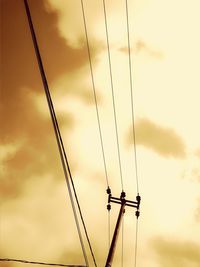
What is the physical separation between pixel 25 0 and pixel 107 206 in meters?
9.72

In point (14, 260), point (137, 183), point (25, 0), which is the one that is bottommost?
point (14, 260)

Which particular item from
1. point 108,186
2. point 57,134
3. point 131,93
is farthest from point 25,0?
point 108,186

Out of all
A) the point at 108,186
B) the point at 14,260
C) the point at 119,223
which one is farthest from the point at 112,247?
the point at 108,186

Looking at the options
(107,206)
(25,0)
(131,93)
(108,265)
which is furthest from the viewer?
(107,206)

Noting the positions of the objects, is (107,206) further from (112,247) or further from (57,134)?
(57,134)

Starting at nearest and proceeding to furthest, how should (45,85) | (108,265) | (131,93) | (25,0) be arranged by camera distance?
1. (25,0)
2. (45,85)
3. (108,265)
4. (131,93)

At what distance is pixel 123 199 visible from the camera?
36.6 feet

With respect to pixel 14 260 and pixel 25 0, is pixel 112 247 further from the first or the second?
pixel 25 0

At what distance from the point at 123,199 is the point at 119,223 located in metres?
1.99

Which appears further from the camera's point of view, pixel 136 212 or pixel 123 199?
pixel 136 212

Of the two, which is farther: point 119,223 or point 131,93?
point 119,223

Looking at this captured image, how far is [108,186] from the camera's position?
11.5 m

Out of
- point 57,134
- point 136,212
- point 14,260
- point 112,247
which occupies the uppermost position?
point 136,212

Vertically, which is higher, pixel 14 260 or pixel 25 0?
pixel 25 0
